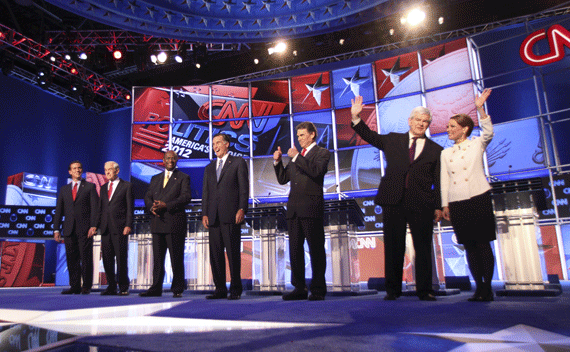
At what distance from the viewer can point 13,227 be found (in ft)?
32.4

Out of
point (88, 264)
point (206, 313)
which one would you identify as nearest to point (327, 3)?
point (88, 264)

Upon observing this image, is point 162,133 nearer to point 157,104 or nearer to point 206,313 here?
point 157,104

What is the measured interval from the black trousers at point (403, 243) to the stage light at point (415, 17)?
297 inches

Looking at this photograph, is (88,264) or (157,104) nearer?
(88,264)

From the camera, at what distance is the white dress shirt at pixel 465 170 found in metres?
2.77

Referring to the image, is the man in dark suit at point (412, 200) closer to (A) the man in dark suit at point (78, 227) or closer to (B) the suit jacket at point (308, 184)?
(B) the suit jacket at point (308, 184)

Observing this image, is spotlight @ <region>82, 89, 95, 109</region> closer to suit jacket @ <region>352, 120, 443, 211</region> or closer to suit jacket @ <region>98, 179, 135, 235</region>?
suit jacket @ <region>98, 179, 135, 235</region>

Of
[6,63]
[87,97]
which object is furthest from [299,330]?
[87,97]

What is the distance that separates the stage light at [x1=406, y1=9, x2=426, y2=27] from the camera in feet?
29.3

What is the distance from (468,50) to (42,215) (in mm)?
11801

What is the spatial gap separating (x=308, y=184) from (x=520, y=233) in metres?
1.90

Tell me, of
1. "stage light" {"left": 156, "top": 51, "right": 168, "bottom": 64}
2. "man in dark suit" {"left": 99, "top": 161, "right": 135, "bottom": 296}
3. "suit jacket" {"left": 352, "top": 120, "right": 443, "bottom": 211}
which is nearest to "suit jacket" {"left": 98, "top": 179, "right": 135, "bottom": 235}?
"man in dark suit" {"left": 99, "top": 161, "right": 135, "bottom": 296}

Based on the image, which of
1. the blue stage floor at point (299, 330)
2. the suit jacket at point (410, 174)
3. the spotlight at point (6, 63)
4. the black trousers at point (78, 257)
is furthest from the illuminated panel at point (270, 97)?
the blue stage floor at point (299, 330)

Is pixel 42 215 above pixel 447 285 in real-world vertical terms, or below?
above
